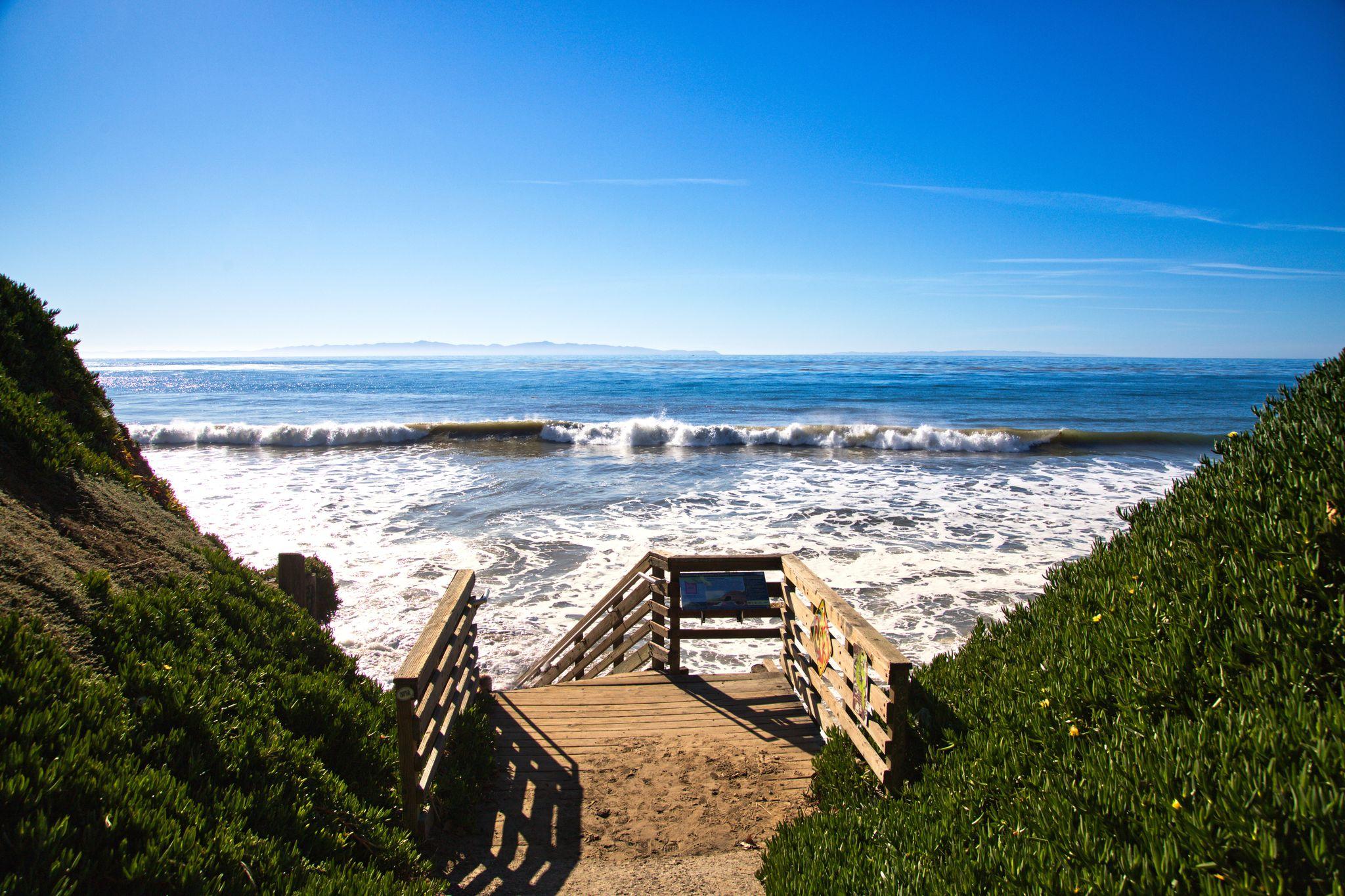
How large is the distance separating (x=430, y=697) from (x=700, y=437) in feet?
86.9

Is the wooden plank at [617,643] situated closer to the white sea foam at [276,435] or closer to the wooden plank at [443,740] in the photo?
the wooden plank at [443,740]

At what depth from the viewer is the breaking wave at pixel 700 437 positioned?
28734 millimetres

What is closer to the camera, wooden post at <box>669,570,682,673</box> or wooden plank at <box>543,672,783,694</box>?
wooden plank at <box>543,672,783,694</box>

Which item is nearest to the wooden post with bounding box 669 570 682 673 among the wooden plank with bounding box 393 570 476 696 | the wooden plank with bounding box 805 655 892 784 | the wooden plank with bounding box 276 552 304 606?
the wooden plank with bounding box 805 655 892 784

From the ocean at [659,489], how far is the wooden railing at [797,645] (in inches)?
60.4

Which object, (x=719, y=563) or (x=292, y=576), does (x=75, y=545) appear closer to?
(x=292, y=576)

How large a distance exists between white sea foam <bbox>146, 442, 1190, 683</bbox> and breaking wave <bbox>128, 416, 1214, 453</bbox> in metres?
2.82

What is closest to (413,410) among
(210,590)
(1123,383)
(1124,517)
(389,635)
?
(389,635)

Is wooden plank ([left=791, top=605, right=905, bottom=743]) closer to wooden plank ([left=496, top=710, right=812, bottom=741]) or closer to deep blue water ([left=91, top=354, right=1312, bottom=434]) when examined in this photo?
wooden plank ([left=496, top=710, right=812, bottom=741])

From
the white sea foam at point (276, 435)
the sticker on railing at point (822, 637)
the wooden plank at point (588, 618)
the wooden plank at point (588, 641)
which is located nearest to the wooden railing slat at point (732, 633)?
the wooden plank at point (588, 641)

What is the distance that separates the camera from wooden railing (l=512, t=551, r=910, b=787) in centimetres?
427

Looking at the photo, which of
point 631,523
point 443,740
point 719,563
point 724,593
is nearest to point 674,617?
point 724,593

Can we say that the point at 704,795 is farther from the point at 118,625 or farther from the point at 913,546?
the point at 913,546

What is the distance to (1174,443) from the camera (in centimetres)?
2861
